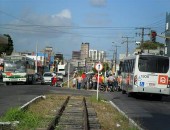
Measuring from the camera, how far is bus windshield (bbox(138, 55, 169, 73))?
1171 inches

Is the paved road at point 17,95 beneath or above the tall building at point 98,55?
beneath

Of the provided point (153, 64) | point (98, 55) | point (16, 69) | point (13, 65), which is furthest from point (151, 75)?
point (98, 55)

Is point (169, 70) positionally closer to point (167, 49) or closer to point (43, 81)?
point (43, 81)

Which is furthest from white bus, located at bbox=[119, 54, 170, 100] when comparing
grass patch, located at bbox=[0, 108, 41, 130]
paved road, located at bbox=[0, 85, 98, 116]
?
grass patch, located at bbox=[0, 108, 41, 130]

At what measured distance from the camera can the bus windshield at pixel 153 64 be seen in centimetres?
2973

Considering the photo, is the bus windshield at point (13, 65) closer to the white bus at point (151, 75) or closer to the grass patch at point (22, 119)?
the white bus at point (151, 75)

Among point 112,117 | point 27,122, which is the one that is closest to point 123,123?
point 112,117

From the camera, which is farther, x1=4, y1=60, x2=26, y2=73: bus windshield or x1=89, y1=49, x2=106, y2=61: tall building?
x1=89, y1=49, x2=106, y2=61: tall building

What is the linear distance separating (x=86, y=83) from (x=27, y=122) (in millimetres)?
34793

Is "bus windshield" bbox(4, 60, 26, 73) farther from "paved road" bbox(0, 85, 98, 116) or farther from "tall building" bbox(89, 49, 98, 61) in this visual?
"tall building" bbox(89, 49, 98, 61)

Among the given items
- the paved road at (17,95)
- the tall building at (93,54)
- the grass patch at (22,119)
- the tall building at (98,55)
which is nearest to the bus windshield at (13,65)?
the tall building at (98,55)

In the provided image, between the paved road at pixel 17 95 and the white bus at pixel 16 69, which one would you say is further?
the white bus at pixel 16 69

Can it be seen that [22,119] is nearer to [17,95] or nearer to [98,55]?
[17,95]

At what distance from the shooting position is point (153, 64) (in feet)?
97.7
